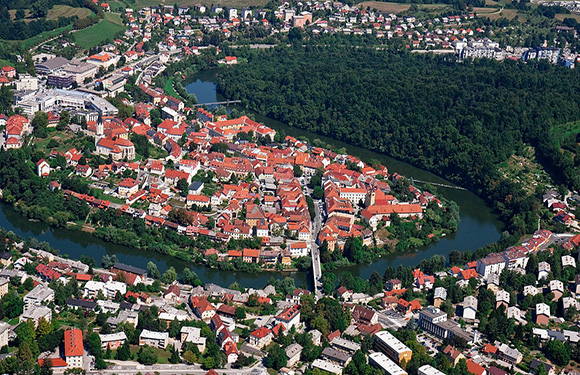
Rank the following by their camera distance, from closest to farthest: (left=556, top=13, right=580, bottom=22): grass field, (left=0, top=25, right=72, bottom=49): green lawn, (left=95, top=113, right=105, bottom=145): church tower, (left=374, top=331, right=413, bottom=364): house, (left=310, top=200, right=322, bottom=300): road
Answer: (left=374, top=331, right=413, bottom=364): house < (left=310, top=200, right=322, bottom=300): road < (left=95, top=113, right=105, bottom=145): church tower < (left=0, top=25, right=72, bottom=49): green lawn < (left=556, top=13, right=580, bottom=22): grass field

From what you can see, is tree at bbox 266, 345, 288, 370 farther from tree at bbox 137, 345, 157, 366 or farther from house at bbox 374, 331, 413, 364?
tree at bbox 137, 345, 157, 366

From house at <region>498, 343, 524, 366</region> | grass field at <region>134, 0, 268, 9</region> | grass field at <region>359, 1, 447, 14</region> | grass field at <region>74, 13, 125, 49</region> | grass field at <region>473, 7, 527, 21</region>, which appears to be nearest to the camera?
house at <region>498, 343, 524, 366</region>

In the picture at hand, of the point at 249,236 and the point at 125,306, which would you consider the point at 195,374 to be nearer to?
the point at 125,306

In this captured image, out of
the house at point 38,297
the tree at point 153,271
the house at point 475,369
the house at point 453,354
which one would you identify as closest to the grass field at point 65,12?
the tree at point 153,271

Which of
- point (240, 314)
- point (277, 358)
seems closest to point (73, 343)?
point (240, 314)

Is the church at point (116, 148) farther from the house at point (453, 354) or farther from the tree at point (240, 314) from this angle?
the house at point (453, 354)

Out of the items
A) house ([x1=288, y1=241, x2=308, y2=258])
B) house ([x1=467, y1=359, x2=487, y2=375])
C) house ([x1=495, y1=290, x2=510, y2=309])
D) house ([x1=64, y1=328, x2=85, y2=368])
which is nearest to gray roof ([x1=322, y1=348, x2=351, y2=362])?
house ([x1=467, y1=359, x2=487, y2=375])

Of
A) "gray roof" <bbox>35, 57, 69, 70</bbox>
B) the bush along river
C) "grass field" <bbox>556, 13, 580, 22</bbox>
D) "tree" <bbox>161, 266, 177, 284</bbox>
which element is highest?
"grass field" <bbox>556, 13, 580, 22</bbox>

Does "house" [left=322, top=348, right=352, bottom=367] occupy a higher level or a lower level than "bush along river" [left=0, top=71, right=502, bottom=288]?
higher
